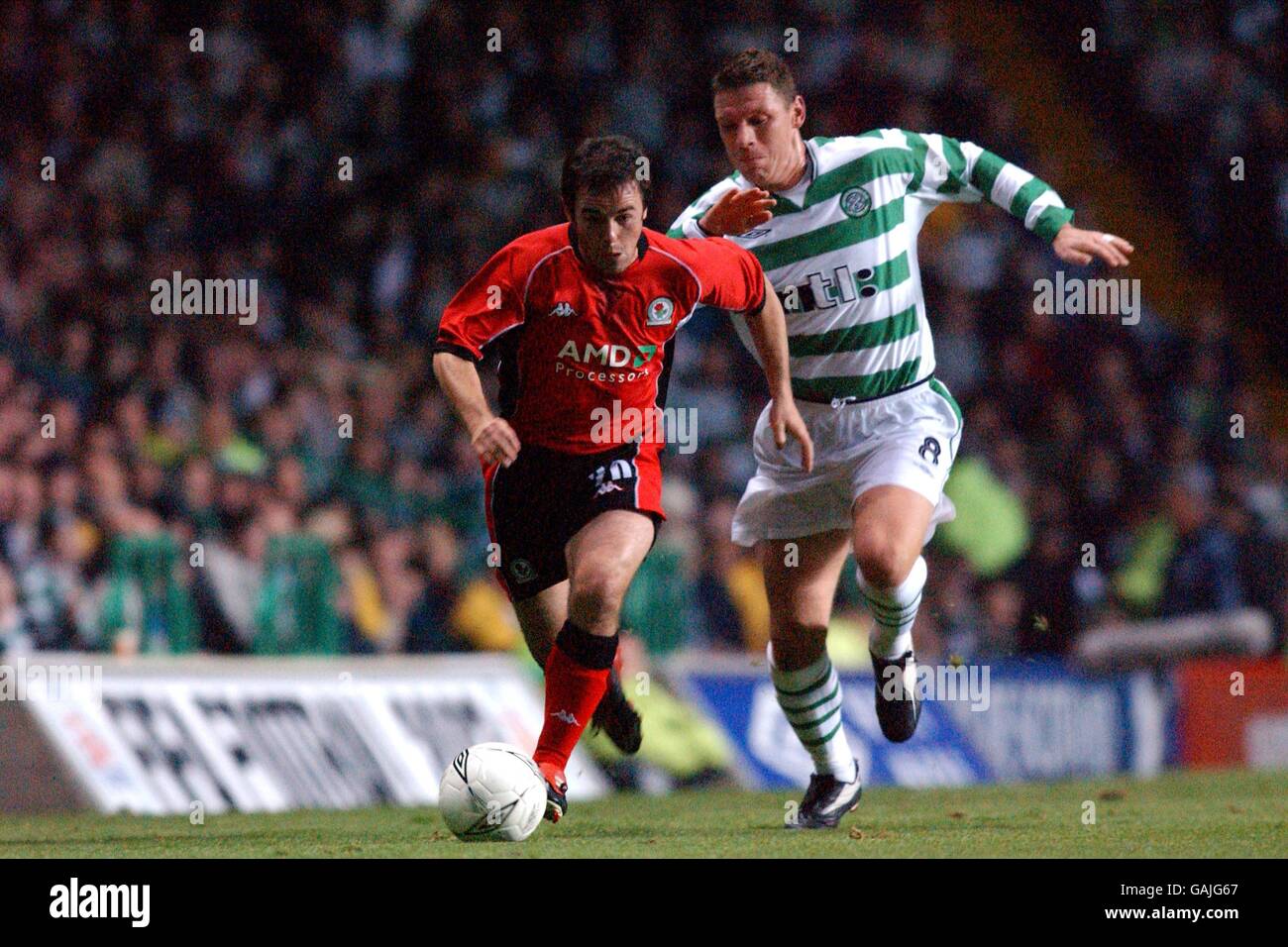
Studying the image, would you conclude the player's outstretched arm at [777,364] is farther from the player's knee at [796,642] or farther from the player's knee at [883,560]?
the player's knee at [796,642]

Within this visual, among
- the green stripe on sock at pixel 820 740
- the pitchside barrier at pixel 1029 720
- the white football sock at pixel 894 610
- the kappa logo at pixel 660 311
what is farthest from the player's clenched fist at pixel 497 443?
the pitchside barrier at pixel 1029 720

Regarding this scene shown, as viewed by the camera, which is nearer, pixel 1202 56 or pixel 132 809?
pixel 132 809

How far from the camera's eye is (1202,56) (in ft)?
57.3

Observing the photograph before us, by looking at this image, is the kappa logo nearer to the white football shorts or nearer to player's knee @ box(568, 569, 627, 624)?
the white football shorts

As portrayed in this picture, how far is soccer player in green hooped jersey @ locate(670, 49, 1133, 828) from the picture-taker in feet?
24.4

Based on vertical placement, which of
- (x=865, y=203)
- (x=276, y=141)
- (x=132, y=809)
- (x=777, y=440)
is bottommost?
(x=132, y=809)

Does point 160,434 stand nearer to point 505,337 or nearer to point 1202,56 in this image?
point 505,337

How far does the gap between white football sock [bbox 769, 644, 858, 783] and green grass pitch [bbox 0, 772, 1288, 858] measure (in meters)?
0.25

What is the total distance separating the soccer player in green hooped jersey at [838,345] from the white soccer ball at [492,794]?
1.45 meters

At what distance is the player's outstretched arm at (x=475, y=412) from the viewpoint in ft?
20.6

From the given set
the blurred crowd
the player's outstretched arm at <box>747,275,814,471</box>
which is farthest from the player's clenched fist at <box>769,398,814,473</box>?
the blurred crowd

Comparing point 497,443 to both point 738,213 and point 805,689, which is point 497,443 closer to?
point 738,213

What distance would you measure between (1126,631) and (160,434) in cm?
638
